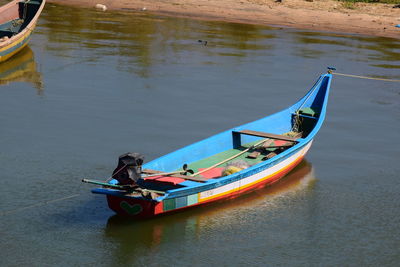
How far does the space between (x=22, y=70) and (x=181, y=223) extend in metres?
12.6

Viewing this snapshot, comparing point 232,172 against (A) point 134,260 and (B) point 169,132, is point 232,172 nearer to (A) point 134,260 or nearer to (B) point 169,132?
(A) point 134,260

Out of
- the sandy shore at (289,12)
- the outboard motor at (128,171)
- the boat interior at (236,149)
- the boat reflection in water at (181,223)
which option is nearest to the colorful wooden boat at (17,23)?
the sandy shore at (289,12)

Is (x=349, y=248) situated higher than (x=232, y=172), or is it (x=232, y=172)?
(x=232, y=172)

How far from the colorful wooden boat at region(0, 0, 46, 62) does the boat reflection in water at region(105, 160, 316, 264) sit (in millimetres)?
12780

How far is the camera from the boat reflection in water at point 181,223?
35.5 ft

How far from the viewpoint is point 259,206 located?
12484 millimetres

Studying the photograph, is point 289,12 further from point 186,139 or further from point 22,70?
point 186,139

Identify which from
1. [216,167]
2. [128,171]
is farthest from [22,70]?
[128,171]

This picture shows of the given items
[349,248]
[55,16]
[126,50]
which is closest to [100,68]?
[126,50]

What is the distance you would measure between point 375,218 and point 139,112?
24.3ft

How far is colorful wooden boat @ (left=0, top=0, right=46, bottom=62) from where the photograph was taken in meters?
22.9

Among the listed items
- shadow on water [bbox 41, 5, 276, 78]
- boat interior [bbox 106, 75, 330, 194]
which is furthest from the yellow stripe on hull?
shadow on water [bbox 41, 5, 276, 78]

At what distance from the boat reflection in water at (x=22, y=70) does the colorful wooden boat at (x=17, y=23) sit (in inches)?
12.2

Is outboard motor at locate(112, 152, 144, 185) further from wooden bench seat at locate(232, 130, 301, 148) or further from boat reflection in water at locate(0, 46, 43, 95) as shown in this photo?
boat reflection in water at locate(0, 46, 43, 95)
